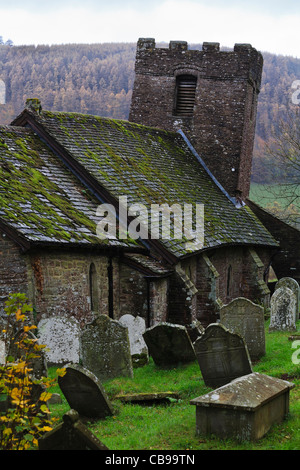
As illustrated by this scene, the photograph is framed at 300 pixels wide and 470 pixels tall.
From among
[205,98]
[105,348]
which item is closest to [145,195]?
[105,348]

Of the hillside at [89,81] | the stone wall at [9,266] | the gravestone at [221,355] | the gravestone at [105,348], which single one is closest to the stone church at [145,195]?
the stone wall at [9,266]

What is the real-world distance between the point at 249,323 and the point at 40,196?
21.3 feet

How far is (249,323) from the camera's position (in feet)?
49.4

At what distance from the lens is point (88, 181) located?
2048 centimetres

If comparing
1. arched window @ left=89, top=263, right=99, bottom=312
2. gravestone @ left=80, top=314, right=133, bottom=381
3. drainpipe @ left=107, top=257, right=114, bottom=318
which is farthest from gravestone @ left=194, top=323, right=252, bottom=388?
drainpipe @ left=107, top=257, right=114, bottom=318

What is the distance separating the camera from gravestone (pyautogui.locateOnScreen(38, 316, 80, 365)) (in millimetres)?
13859

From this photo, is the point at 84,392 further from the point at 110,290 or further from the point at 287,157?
the point at 287,157

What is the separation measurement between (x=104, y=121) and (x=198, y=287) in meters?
7.19

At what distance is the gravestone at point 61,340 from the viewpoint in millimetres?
13859

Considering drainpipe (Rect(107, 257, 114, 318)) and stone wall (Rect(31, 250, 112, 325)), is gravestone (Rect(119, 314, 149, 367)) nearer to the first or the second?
stone wall (Rect(31, 250, 112, 325))
